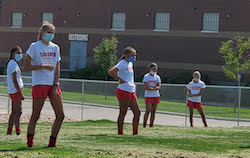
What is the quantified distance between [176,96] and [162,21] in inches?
953

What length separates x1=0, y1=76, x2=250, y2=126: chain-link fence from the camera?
2283 centimetres

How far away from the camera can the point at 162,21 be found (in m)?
46.8

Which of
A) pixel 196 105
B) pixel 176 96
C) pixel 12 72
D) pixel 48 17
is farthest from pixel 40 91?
pixel 48 17

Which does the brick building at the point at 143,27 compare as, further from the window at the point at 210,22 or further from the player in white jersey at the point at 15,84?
the player in white jersey at the point at 15,84

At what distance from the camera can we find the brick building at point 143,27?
142ft

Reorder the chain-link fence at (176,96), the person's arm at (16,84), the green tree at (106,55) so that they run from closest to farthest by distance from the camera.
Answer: the person's arm at (16,84)
the chain-link fence at (176,96)
the green tree at (106,55)

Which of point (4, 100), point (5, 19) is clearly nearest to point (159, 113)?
point (4, 100)

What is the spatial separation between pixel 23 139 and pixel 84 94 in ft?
42.7

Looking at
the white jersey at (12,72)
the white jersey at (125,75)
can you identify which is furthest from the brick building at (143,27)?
the white jersey at (12,72)

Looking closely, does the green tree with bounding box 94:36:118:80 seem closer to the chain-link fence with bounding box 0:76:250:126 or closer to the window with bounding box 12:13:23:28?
the window with bounding box 12:13:23:28

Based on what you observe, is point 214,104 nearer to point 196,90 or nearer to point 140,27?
point 196,90

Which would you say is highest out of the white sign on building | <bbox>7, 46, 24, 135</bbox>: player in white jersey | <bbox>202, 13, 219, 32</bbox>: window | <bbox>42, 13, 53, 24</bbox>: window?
<bbox>42, 13, 53, 24</bbox>: window

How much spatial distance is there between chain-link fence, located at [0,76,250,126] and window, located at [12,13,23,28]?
33.8 metres

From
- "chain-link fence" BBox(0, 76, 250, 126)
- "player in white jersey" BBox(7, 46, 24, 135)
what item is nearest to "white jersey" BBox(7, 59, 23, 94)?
"player in white jersey" BBox(7, 46, 24, 135)
